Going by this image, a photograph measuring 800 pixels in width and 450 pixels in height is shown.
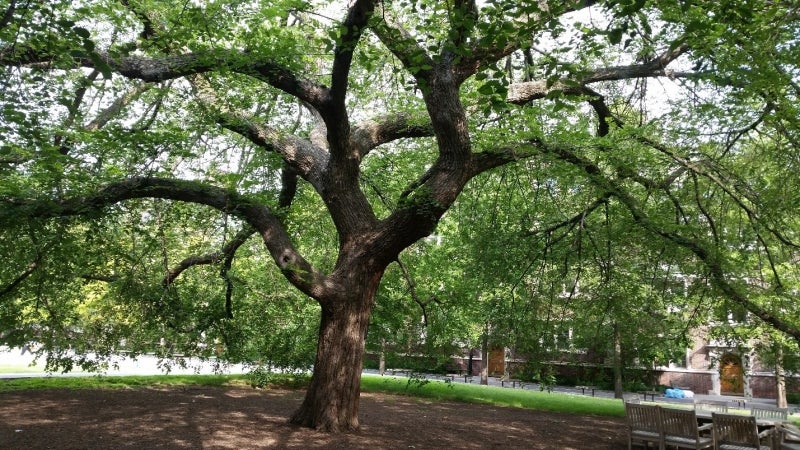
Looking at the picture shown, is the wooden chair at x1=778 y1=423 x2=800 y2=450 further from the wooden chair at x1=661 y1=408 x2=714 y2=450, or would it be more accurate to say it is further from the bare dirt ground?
the bare dirt ground

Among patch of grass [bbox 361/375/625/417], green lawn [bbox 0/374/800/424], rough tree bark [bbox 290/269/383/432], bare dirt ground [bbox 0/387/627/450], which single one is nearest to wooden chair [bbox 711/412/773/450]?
bare dirt ground [bbox 0/387/627/450]

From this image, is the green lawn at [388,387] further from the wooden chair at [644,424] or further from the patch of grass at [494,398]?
the wooden chair at [644,424]

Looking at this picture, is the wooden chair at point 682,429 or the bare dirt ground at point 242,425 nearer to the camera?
the bare dirt ground at point 242,425

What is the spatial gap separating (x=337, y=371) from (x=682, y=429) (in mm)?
5692

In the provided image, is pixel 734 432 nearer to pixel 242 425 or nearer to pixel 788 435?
pixel 788 435

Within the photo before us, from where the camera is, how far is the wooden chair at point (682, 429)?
902 cm

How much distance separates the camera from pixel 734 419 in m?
8.84

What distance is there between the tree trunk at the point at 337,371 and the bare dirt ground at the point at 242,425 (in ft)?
0.95

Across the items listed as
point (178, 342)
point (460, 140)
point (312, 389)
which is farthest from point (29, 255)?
point (460, 140)

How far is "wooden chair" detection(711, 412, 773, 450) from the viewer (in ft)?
28.4

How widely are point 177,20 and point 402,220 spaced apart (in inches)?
185

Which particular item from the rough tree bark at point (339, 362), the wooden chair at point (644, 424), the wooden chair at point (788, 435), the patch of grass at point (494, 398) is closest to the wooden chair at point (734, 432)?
the wooden chair at point (644, 424)

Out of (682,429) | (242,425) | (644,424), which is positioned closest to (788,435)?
(682,429)

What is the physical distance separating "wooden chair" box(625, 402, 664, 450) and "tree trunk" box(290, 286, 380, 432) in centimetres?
481
